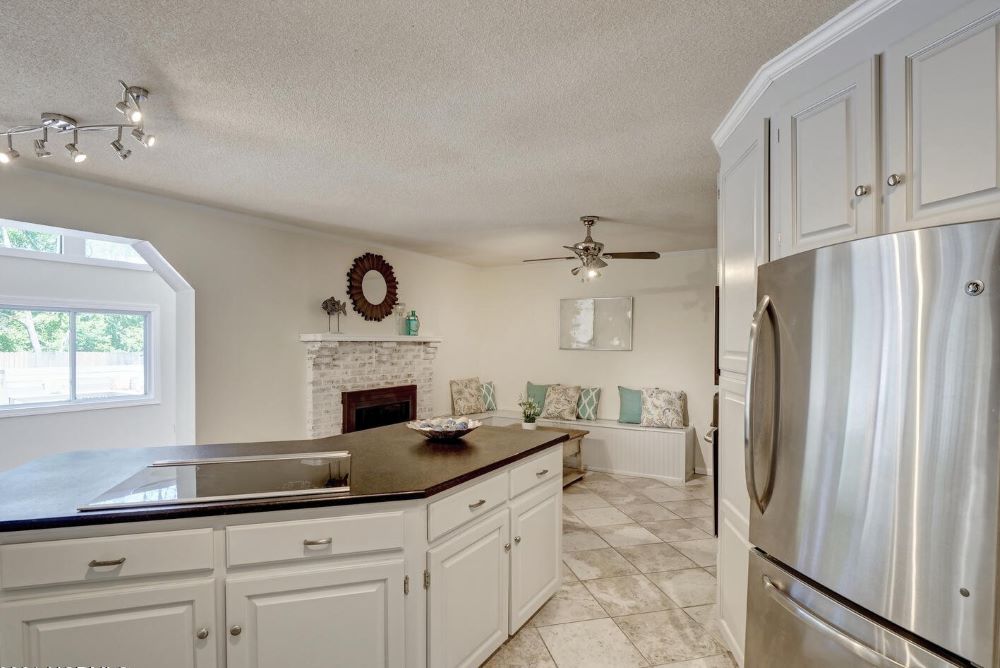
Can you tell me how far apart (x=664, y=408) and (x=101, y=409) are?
668 cm

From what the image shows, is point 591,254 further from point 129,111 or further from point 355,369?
point 129,111

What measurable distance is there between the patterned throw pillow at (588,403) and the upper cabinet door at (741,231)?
3.88 m

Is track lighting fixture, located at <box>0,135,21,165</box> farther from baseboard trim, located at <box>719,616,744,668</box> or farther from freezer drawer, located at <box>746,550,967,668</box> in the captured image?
baseboard trim, located at <box>719,616,744,668</box>

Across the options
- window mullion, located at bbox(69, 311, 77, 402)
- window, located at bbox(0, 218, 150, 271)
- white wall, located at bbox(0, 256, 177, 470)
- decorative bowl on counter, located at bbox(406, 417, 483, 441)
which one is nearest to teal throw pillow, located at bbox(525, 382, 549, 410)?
decorative bowl on counter, located at bbox(406, 417, 483, 441)

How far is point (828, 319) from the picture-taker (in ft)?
4.65

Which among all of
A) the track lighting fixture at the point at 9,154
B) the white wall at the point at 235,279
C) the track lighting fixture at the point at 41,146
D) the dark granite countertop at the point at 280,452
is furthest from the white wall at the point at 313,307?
the dark granite countertop at the point at 280,452

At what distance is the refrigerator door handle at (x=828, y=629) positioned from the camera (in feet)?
4.16

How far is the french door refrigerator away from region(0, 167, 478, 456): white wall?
13.1ft

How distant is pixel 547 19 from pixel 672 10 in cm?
40

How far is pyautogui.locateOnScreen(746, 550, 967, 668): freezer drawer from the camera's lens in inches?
48.9

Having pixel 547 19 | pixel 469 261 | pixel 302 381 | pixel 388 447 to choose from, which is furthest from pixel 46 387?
pixel 547 19

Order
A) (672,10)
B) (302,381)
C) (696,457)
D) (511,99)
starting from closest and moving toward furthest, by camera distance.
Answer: (672,10)
(511,99)
(302,381)
(696,457)

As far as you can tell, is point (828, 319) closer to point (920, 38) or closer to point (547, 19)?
point (920, 38)

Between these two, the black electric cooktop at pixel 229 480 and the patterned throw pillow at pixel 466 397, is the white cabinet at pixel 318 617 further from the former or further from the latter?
the patterned throw pillow at pixel 466 397
